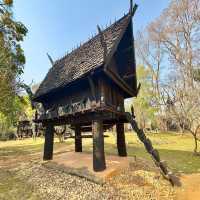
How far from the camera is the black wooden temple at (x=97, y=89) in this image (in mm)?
8422

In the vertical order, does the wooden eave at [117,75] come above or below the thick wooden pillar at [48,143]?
above

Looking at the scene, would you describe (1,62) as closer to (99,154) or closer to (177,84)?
(99,154)

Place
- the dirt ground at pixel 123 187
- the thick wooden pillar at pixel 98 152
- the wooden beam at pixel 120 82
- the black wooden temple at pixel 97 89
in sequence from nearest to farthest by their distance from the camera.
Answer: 1. the dirt ground at pixel 123 187
2. the thick wooden pillar at pixel 98 152
3. the black wooden temple at pixel 97 89
4. the wooden beam at pixel 120 82

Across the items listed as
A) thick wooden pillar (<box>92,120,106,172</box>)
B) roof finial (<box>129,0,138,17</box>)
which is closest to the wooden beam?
thick wooden pillar (<box>92,120,106,172</box>)

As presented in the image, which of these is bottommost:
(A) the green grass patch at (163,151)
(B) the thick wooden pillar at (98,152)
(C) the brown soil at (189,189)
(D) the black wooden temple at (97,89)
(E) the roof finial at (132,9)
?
(C) the brown soil at (189,189)

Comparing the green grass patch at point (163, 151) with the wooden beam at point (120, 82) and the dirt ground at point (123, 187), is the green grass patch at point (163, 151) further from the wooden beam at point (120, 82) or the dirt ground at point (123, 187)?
the wooden beam at point (120, 82)

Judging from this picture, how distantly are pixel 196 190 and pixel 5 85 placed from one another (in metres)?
12.8

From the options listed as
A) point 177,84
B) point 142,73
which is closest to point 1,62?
point 177,84

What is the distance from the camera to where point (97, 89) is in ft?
29.9

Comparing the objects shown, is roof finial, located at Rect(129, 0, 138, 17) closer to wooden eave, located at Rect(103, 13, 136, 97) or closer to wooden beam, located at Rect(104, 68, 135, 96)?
wooden eave, located at Rect(103, 13, 136, 97)

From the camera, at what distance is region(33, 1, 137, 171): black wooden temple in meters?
8.42

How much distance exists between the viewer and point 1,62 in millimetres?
12328

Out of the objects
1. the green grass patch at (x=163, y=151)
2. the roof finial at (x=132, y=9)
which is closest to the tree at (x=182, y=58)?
the green grass patch at (x=163, y=151)

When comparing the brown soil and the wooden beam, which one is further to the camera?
the wooden beam
